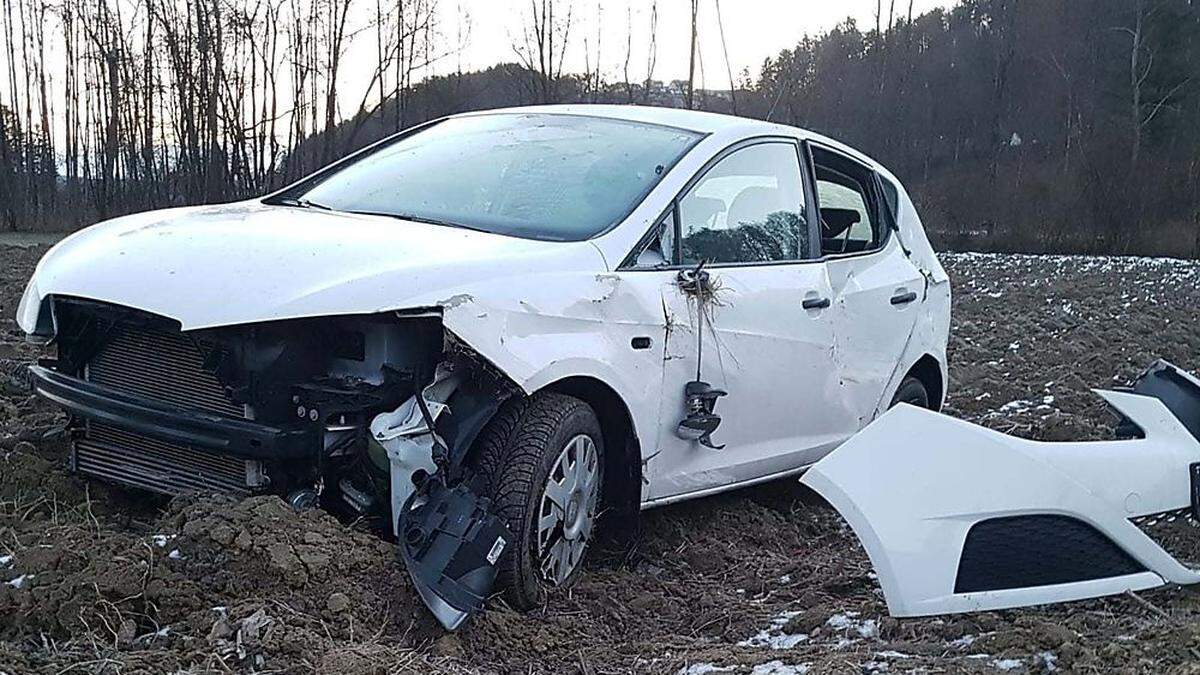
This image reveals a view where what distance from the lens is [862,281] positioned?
16.8 ft

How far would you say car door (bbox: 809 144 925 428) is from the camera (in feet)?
16.4

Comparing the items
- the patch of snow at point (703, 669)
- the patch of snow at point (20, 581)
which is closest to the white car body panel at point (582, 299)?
the patch of snow at point (20, 581)

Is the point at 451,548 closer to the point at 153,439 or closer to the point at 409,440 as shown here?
the point at 409,440

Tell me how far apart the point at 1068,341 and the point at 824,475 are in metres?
7.30

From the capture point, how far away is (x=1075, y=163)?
32.8 meters

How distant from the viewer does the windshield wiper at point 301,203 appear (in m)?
4.49

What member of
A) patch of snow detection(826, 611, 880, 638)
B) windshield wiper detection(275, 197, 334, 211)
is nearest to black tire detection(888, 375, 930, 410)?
patch of snow detection(826, 611, 880, 638)

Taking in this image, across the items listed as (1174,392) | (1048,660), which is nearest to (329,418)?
(1048,660)

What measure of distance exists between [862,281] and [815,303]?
49 centimetres

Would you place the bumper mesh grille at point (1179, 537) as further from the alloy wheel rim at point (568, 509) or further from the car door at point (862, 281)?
the alloy wheel rim at point (568, 509)

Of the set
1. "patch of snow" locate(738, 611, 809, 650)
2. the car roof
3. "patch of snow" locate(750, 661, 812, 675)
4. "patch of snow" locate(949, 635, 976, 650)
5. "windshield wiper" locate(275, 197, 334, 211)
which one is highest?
the car roof

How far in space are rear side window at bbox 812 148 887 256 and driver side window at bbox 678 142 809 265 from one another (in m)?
0.22

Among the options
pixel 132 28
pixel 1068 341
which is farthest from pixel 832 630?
pixel 132 28

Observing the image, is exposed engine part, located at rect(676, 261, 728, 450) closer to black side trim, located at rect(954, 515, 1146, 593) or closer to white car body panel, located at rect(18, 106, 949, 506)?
white car body panel, located at rect(18, 106, 949, 506)
